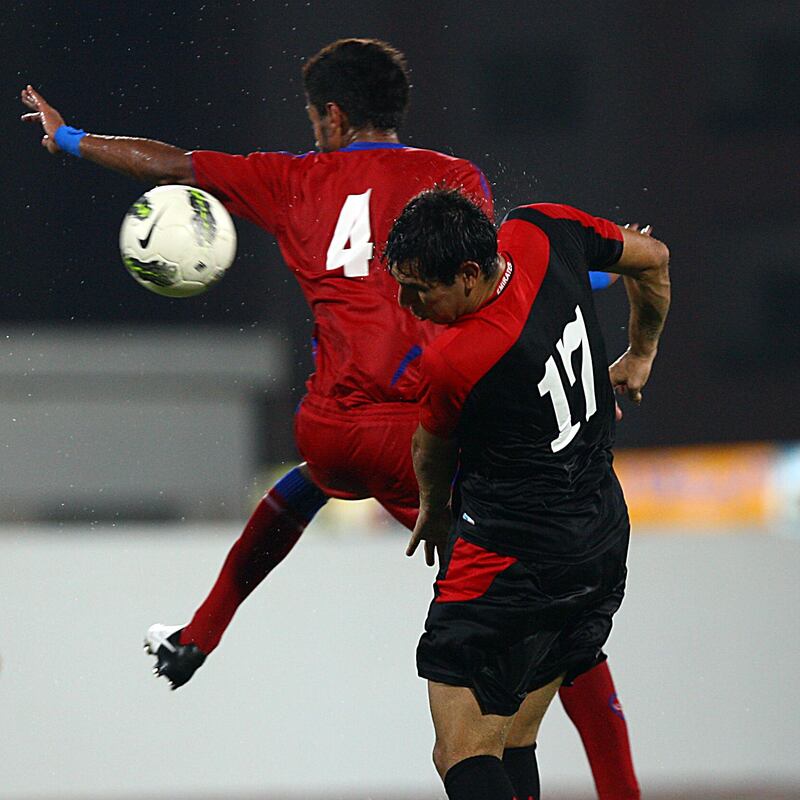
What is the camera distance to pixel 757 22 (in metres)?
14.8

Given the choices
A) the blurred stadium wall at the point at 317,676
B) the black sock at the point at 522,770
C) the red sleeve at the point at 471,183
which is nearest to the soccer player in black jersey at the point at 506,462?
the black sock at the point at 522,770

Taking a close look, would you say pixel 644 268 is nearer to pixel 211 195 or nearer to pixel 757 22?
pixel 211 195

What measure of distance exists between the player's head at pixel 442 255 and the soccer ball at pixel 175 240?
35.4 inches

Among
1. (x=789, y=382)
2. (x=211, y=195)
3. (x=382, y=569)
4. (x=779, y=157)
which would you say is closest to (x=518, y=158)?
(x=779, y=157)

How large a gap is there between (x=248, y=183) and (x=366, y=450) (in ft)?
2.37

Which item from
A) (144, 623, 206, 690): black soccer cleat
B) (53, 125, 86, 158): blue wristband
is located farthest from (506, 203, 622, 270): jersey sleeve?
(144, 623, 206, 690): black soccer cleat

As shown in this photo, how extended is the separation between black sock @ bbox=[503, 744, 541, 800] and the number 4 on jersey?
3.83 feet

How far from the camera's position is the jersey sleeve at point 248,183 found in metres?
3.70

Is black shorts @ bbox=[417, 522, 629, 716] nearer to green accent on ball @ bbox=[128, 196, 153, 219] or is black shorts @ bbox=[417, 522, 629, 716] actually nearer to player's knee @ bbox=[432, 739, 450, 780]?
player's knee @ bbox=[432, 739, 450, 780]

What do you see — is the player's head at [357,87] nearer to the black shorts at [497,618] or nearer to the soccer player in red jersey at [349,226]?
the soccer player in red jersey at [349,226]

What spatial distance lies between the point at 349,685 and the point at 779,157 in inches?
378

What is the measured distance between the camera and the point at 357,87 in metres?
3.64

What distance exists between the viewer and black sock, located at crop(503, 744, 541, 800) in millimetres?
3400

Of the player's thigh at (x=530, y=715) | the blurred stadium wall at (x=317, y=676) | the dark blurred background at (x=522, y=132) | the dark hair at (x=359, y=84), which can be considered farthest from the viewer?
the dark blurred background at (x=522, y=132)
